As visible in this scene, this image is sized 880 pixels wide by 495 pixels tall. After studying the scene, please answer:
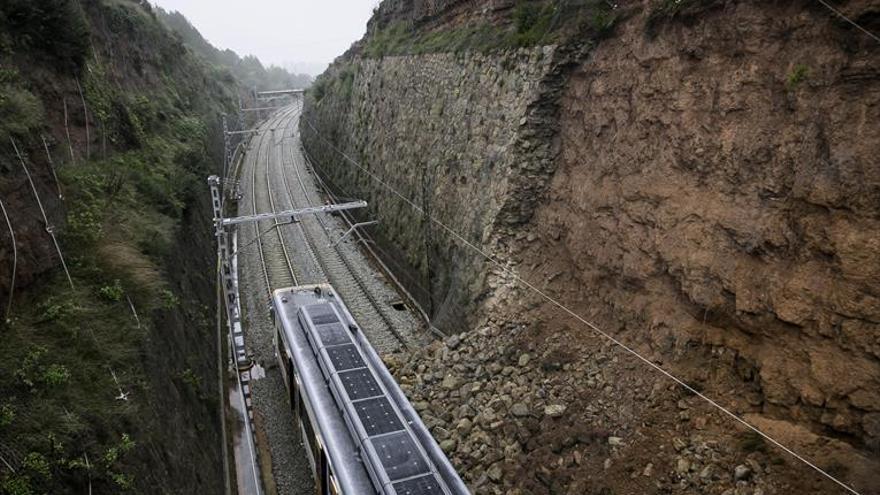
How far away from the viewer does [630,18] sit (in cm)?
1465

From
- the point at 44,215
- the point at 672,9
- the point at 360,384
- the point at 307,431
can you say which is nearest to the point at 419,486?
the point at 360,384

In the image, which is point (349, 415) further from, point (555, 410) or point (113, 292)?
point (113, 292)

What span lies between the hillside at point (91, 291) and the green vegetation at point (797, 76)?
13599mm

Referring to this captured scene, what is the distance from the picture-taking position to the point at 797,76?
1009cm

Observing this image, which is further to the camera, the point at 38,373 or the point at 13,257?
the point at 13,257

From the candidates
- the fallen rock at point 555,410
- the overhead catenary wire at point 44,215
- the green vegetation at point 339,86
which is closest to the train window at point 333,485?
the fallen rock at point 555,410

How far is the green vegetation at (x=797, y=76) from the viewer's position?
10.0m

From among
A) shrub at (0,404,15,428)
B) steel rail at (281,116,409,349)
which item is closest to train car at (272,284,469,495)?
steel rail at (281,116,409,349)

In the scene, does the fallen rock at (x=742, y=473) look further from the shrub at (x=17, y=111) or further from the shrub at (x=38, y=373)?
the shrub at (x=17, y=111)

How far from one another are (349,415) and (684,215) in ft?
27.7

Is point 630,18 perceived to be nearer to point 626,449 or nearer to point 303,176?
point 626,449

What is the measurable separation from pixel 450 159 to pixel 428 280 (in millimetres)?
4858

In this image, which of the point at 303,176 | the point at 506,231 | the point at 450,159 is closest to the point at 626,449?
the point at 506,231

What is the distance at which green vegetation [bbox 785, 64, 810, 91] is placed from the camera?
10.0 m
